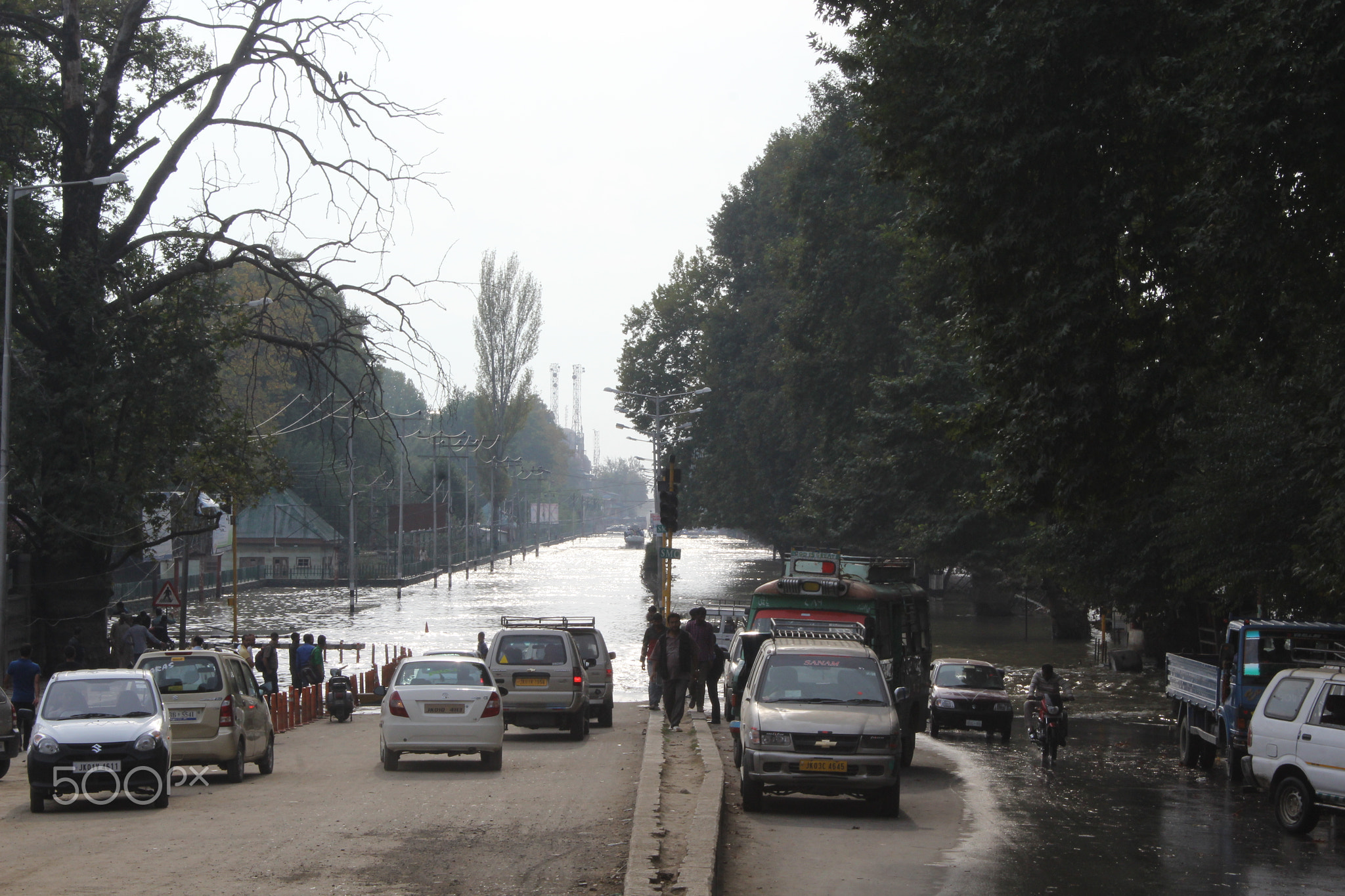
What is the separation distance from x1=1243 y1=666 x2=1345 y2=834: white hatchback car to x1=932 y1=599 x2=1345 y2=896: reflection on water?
0.34 metres

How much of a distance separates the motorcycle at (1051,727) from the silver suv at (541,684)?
733cm

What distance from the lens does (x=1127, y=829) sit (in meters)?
14.3

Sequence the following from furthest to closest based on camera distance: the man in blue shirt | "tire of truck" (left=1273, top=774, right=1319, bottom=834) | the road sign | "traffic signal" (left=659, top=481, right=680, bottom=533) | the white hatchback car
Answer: the road sign, "traffic signal" (left=659, top=481, right=680, bottom=533), the man in blue shirt, "tire of truck" (left=1273, top=774, right=1319, bottom=834), the white hatchback car

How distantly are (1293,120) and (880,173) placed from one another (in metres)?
6.65

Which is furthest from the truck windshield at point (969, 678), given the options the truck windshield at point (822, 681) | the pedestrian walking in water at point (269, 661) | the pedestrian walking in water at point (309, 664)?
the pedestrian walking in water at point (269, 661)

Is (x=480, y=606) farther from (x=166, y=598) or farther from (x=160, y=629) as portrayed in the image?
(x=160, y=629)

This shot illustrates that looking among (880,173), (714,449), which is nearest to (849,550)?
(714,449)

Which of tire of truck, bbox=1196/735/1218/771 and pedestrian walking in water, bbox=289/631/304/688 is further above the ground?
pedestrian walking in water, bbox=289/631/304/688

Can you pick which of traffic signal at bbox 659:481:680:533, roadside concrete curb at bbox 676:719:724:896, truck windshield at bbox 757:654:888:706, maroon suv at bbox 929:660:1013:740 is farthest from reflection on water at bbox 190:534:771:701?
truck windshield at bbox 757:654:888:706

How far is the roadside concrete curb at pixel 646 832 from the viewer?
8914mm

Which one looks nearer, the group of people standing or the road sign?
the group of people standing

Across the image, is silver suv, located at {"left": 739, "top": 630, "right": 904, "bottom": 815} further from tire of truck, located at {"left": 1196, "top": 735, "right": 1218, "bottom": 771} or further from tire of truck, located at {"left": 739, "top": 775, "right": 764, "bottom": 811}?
tire of truck, located at {"left": 1196, "top": 735, "right": 1218, "bottom": 771}

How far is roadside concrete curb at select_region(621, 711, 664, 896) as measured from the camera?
29.2ft

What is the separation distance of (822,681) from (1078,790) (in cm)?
527
